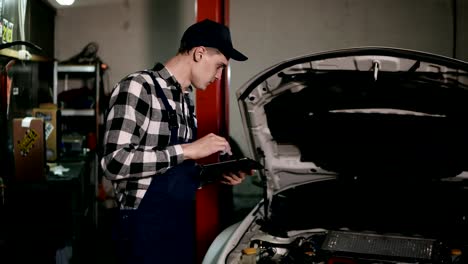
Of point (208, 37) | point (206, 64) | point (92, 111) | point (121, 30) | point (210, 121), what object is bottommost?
point (210, 121)

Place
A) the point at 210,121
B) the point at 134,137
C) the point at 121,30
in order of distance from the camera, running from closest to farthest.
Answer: the point at 134,137, the point at 210,121, the point at 121,30

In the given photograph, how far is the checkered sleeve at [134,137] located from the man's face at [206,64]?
246mm

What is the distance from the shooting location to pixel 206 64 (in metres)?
1.96

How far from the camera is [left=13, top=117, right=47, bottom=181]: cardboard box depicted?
3.09 m

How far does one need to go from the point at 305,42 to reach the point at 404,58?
383cm

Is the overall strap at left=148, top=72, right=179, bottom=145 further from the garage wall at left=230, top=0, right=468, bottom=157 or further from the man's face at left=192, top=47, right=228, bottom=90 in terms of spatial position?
the garage wall at left=230, top=0, right=468, bottom=157

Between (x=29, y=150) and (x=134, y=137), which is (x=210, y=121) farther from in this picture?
(x=134, y=137)

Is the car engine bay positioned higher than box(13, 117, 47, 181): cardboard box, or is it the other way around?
box(13, 117, 47, 181): cardboard box

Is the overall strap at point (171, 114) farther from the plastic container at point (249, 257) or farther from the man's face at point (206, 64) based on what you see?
the plastic container at point (249, 257)

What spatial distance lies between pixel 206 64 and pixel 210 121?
3.61ft

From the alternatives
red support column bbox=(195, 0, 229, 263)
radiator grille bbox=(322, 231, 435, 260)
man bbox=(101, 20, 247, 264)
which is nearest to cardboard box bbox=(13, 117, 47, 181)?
red support column bbox=(195, 0, 229, 263)

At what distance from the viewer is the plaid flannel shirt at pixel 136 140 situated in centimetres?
167

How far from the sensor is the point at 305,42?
Result: 5.48 metres

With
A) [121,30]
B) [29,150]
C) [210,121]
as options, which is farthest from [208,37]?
[121,30]
